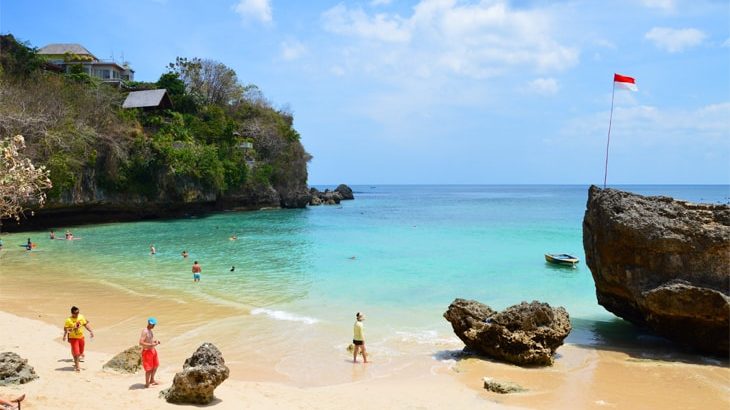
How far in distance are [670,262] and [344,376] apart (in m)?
8.19

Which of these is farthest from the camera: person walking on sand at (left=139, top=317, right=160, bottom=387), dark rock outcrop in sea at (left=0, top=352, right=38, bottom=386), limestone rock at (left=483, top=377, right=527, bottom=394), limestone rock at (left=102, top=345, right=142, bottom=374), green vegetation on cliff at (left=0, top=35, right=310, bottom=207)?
green vegetation on cliff at (left=0, top=35, right=310, bottom=207)

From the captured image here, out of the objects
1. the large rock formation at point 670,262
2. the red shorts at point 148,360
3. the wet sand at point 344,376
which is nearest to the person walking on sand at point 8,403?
the wet sand at point 344,376

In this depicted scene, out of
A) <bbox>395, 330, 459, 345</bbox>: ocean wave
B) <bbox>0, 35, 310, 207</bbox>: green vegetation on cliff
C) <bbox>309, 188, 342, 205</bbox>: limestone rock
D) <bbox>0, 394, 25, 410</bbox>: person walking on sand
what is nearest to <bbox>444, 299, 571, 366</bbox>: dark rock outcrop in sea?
<bbox>395, 330, 459, 345</bbox>: ocean wave

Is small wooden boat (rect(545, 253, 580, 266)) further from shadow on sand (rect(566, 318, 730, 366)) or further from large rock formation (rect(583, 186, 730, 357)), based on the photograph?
large rock formation (rect(583, 186, 730, 357))

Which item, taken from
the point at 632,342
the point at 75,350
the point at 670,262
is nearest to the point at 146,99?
the point at 75,350

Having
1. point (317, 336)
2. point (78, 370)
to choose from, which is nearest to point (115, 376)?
point (78, 370)

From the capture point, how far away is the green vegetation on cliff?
119ft

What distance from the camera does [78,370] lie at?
9844 millimetres

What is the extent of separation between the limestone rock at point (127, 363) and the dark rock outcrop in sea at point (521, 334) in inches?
279

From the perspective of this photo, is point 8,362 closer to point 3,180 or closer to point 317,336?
point 3,180

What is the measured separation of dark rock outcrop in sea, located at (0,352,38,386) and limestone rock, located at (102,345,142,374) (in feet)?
4.29

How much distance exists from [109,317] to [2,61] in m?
42.1

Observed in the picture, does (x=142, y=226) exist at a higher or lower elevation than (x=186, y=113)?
lower

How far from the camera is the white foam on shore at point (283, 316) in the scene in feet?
50.6
